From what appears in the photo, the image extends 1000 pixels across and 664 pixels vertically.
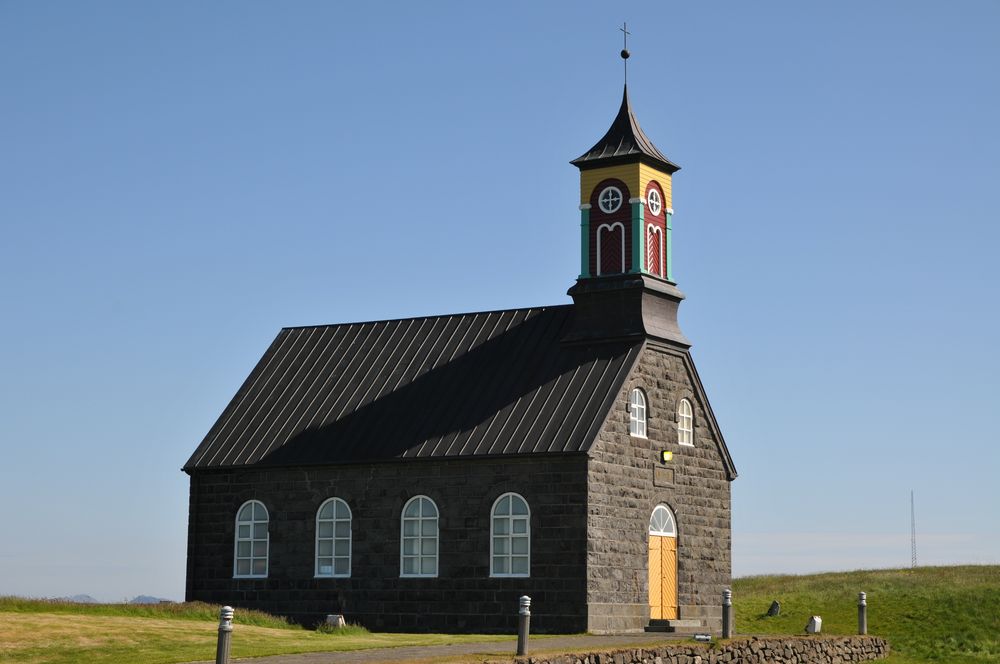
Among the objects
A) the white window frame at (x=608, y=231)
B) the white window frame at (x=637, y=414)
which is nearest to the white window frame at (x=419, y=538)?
the white window frame at (x=637, y=414)

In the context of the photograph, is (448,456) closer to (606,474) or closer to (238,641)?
(606,474)

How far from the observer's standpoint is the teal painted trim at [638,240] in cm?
4050

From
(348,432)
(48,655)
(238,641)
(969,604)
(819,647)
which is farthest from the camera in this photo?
(969,604)

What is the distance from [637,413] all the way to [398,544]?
709 cm

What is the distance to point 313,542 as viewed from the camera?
41375mm

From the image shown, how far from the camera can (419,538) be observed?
130ft

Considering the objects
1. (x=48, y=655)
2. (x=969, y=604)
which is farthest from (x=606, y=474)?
(x=969, y=604)

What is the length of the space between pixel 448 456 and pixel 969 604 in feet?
68.0

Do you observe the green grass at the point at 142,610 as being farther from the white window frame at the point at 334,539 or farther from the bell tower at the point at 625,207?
the bell tower at the point at 625,207

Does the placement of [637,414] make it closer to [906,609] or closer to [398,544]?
[398,544]

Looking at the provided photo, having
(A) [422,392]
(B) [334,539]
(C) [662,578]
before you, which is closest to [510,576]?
(C) [662,578]

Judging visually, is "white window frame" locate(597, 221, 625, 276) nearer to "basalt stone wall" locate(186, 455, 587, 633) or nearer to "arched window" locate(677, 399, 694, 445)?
"arched window" locate(677, 399, 694, 445)

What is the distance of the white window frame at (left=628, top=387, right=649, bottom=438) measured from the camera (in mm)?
39000

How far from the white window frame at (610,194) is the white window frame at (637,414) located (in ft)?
16.8
